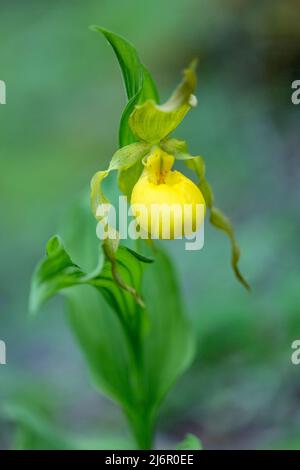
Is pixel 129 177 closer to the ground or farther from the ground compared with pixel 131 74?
closer to the ground

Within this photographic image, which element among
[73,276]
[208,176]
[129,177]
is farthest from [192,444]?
[208,176]

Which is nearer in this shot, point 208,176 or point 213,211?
point 213,211

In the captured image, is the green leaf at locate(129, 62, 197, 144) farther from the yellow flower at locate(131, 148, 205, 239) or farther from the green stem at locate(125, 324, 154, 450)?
the green stem at locate(125, 324, 154, 450)

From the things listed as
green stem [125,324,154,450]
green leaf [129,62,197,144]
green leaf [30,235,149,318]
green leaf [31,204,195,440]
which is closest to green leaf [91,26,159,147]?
green leaf [129,62,197,144]

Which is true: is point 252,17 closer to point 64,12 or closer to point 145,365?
point 64,12

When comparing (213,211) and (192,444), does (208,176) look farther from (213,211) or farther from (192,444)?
(192,444)

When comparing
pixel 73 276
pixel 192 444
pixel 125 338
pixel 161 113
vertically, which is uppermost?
pixel 161 113
